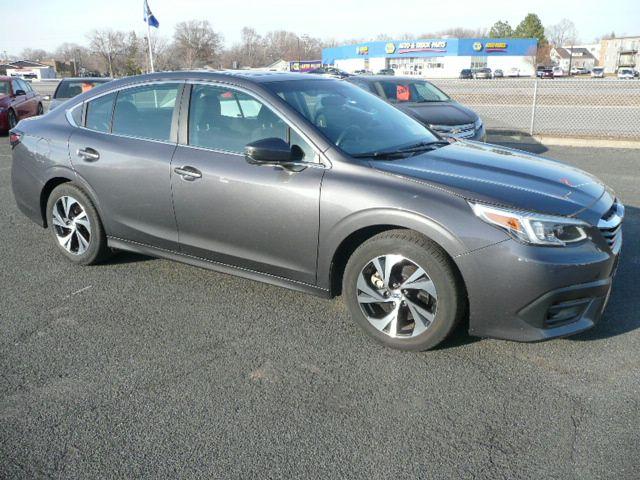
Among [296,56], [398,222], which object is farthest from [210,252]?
[296,56]

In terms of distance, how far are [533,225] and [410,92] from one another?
8.90m

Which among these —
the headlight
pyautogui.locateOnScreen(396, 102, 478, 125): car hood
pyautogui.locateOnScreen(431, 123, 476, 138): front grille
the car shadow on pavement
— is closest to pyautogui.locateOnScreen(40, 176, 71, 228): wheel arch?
the headlight

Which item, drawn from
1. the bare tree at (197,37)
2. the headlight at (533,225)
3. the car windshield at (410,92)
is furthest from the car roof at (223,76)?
the bare tree at (197,37)

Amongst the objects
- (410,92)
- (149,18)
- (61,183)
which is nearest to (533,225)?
(61,183)

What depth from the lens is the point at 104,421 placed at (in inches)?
113

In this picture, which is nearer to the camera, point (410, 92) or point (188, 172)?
point (188, 172)

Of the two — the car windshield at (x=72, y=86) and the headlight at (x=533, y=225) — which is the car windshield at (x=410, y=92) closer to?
the car windshield at (x=72, y=86)

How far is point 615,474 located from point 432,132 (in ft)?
9.77

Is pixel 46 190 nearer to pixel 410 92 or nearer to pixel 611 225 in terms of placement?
pixel 611 225

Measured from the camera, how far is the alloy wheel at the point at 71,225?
16.1ft

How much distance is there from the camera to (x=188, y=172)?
13.5ft

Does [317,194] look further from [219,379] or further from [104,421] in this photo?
[104,421]

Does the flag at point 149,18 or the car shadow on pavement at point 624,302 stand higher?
the flag at point 149,18

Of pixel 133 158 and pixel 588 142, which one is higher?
pixel 133 158
